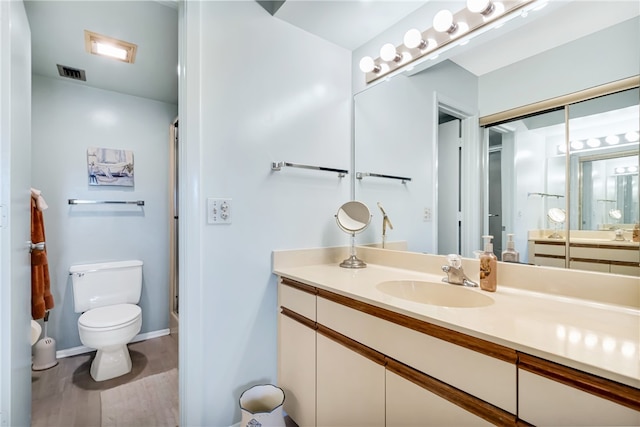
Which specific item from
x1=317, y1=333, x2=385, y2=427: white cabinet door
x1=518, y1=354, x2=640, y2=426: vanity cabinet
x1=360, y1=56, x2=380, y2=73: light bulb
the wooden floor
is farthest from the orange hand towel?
x1=518, y1=354, x2=640, y2=426: vanity cabinet

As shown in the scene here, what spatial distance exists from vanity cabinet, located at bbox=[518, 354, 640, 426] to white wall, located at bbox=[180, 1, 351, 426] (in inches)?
45.2

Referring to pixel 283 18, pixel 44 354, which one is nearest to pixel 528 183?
pixel 283 18

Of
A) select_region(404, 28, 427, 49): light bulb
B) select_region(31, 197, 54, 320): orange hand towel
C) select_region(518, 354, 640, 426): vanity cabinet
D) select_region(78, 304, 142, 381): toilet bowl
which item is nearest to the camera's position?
select_region(518, 354, 640, 426): vanity cabinet

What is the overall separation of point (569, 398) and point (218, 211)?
1.31m

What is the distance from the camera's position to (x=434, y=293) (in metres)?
1.25

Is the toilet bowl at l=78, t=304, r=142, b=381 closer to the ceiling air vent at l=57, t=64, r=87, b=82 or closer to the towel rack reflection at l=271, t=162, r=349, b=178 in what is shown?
the towel rack reflection at l=271, t=162, r=349, b=178

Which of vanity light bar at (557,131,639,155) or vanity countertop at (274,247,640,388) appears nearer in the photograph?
vanity countertop at (274,247,640,388)

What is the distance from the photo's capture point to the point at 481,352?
719 millimetres

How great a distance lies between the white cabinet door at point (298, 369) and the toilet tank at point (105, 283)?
1.57 metres

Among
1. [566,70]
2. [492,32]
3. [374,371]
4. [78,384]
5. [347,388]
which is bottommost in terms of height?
[78,384]

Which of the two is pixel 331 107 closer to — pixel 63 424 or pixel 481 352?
pixel 481 352

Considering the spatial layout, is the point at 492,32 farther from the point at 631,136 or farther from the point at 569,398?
the point at 569,398

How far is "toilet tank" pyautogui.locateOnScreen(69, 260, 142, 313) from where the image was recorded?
2.17 m

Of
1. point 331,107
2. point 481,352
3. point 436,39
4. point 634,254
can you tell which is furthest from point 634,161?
point 331,107
